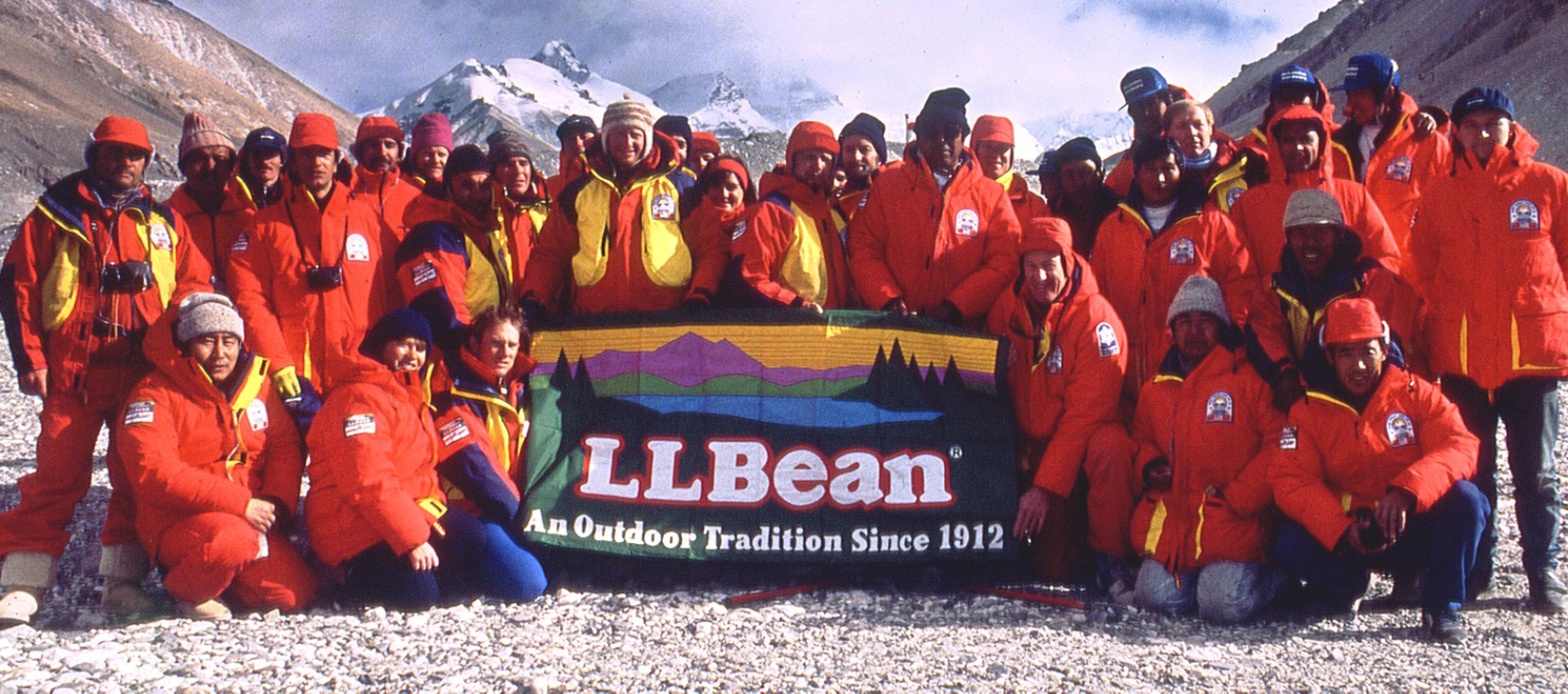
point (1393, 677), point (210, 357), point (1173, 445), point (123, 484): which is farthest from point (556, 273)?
point (1393, 677)

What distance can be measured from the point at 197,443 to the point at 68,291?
3.55 ft

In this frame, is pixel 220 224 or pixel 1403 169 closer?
pixel 1403 169

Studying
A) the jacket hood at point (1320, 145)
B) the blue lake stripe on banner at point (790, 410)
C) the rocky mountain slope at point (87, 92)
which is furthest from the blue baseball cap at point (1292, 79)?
the rocky mountain slope at point (87, 92)

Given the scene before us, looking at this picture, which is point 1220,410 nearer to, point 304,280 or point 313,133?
point 304,280

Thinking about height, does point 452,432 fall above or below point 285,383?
below

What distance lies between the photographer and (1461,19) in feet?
216

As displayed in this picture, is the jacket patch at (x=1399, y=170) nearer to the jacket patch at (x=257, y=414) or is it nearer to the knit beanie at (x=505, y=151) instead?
the knit beanie at (x=505, y=151)

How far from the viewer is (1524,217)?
5.32 meters

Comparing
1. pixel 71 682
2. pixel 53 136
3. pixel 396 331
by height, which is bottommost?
pixel 71 682

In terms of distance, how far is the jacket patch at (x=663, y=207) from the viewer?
20.5 ft

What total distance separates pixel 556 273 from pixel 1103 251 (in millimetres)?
2925

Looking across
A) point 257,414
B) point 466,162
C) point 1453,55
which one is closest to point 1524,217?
point 466,162

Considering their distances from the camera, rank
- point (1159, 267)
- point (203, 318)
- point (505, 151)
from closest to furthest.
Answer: point (203, 318) → point (1159, 267) → point (505, 151)

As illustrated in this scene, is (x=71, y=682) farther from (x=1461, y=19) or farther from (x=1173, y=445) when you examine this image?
(x=1461, y=19)
